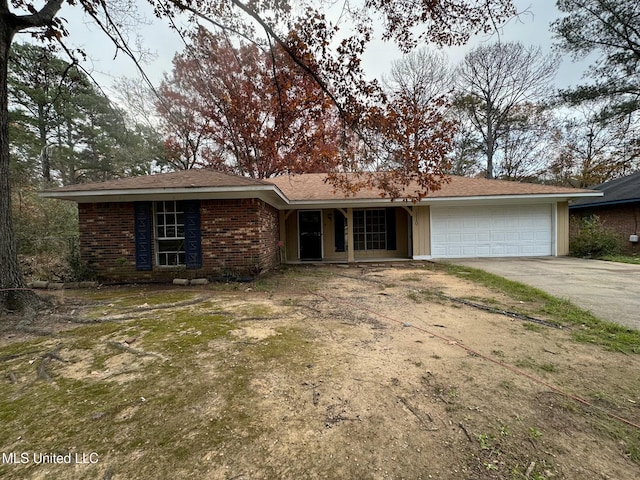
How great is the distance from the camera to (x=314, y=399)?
2090 millimetres

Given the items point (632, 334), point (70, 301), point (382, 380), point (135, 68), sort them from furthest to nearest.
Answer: point (135, 68) < point (70, 301) < point (632, 334) < point (382, 380)

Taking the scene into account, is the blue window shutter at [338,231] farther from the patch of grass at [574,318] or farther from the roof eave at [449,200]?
the patch of grass at [574,318]

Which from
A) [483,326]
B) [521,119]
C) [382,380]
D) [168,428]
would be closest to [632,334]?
[483,326]

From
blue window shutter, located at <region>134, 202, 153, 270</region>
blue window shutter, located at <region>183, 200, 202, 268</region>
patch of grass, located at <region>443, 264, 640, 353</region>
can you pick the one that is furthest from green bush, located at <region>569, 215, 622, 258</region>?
blue window shutter, located at <region>134, 202, 153, 270</region>

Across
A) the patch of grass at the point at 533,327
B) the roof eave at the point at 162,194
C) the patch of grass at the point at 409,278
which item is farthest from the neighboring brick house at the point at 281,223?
the patch of grass at the point at 533,327

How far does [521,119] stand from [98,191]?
2321 centimetres

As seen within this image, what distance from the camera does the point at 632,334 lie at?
3.19 metres

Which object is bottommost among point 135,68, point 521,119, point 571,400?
point 571,400

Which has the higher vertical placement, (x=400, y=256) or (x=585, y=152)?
(x=585, y=152)

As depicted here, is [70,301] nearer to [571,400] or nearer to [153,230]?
[153,230]

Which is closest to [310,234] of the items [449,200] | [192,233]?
[192,233]

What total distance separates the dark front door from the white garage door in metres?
4.24

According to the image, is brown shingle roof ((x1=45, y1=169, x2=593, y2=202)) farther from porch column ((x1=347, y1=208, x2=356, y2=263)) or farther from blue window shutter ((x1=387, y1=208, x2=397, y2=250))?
blue window shutter ((x1=387, y1=208, x2=397, y2=250))

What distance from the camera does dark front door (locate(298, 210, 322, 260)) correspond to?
11148 millimetres
